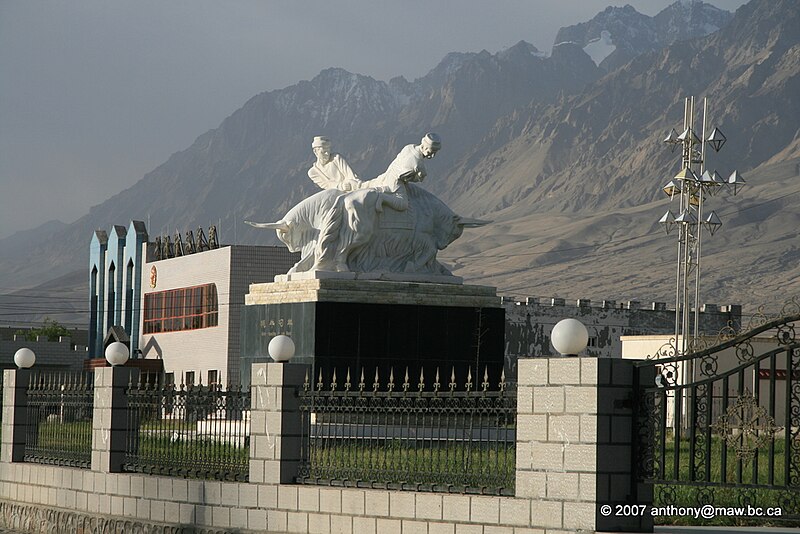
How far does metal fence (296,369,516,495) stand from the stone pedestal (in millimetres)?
6468

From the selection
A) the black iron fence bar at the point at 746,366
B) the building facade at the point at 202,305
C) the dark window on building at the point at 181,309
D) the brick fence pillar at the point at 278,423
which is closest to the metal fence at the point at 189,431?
the brick fence pillar at the point at 278,423

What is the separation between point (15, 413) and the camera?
61.9ft

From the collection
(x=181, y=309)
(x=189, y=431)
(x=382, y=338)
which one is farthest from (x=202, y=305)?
(x=189, y=431)

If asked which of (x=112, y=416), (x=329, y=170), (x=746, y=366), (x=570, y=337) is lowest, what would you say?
(x=112, y=416)

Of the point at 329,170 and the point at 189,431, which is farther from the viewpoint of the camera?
the point at 329,170

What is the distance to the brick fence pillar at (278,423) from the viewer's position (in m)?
13.8

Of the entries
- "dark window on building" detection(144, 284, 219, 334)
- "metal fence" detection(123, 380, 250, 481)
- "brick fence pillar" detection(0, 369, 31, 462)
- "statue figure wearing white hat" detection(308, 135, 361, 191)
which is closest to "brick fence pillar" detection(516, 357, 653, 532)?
"metal fence" detection(123, 380, 250, 481)

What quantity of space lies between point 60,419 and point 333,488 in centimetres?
603

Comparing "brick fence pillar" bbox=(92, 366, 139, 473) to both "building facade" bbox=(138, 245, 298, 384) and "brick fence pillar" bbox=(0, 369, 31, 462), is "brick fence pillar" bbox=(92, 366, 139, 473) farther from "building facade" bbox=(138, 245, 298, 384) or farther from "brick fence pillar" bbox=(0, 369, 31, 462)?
"building facade" bbox=(138, 245, 298, 384)

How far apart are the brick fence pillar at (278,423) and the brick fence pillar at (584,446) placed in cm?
334

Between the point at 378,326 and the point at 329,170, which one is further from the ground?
the point at 329,170

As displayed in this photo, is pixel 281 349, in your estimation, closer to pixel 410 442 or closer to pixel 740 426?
pixel 410 442

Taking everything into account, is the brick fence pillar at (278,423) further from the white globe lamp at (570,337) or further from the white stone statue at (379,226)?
the white stone statue at (379,226)

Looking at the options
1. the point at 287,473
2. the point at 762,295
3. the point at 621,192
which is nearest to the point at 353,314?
the point at 287,473
